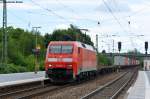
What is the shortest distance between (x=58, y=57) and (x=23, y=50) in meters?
53.5

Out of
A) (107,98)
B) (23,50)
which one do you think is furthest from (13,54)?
(107,98)

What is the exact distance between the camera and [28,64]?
69188 millimetres

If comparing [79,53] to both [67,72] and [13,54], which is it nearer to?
[67,72]

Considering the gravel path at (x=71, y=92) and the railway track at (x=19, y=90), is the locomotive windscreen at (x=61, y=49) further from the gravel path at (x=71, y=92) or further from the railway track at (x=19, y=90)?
the gravel path at (x=71, y=92)

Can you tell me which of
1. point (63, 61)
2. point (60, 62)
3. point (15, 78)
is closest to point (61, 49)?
point (63, 61)

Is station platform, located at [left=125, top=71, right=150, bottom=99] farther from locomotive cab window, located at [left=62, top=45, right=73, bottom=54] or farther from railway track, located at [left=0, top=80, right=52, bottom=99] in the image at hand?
railway track, located at [left=0, top=80, right=52, bottom=99]

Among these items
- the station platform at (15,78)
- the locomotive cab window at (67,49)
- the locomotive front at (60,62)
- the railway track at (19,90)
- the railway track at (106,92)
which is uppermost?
the locomotive cab window at (67,49)

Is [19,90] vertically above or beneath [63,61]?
beneath

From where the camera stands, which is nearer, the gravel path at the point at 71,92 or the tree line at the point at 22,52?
the gravel path at the point at 71,92

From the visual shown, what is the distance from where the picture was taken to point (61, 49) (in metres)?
37.0

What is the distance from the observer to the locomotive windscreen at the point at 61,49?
3691 cm

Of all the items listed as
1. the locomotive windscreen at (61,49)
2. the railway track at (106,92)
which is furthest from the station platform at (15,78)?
the railway track at (106,92)

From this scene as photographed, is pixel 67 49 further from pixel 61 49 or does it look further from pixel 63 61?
pixel 63 61

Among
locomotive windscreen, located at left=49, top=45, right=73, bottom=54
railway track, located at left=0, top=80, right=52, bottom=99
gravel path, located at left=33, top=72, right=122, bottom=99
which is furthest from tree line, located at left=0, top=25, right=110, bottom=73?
gravel path, located at left=33, top=72, right=122, bottom=99
